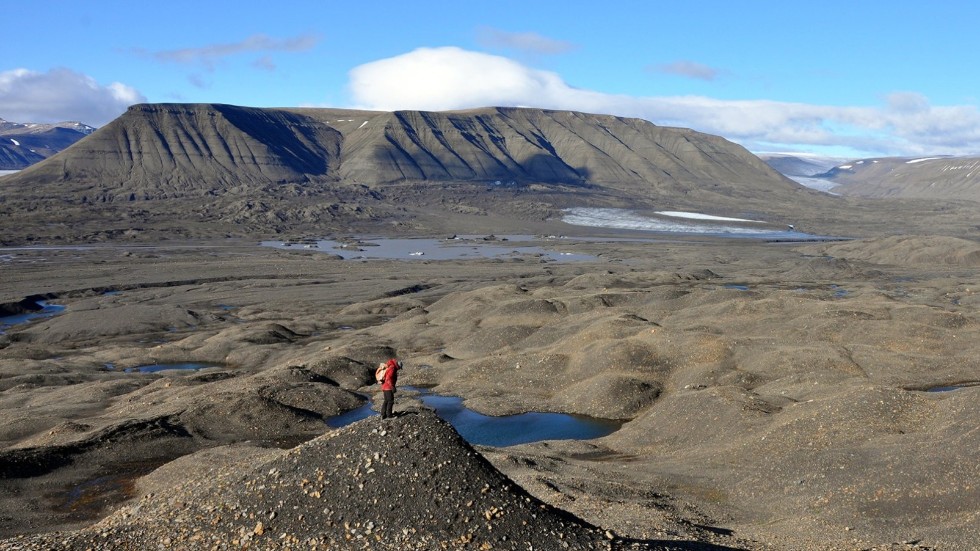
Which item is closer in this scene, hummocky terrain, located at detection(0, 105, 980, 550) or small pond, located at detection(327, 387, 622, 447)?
hummocky terrain, located at detection(0, 105, 980, 550)

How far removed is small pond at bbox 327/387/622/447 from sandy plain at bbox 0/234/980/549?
3.12ft

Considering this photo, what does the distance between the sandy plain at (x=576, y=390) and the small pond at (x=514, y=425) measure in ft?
3.12

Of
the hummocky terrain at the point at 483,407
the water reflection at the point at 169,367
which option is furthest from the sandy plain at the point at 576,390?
the water reflection at the point at 169,367

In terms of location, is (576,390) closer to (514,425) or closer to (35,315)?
(514,425)

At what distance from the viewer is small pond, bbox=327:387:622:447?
4356 centimetres

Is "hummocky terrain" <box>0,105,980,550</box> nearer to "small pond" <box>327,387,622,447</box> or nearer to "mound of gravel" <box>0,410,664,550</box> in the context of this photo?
"mound of gravel" <box>0,410,664,550</box>

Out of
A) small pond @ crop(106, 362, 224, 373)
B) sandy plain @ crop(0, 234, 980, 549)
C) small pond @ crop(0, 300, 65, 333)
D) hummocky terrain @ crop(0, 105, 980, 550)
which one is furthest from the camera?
small pond @ crop(0, 300, 65, 333)

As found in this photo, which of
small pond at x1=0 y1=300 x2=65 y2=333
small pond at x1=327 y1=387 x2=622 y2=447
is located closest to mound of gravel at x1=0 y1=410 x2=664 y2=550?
small pond at x1=327 y1=387 x2=622 y2=447

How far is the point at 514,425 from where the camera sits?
45562 mm

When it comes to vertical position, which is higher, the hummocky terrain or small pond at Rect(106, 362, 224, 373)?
the hummocky terrain

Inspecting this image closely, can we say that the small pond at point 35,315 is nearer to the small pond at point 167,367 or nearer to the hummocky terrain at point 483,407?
the hummocky terrain at point 483,407

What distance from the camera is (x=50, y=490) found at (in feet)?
104

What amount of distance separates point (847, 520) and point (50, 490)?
2828 centimetres

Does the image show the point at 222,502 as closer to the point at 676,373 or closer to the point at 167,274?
the point at 676,373
